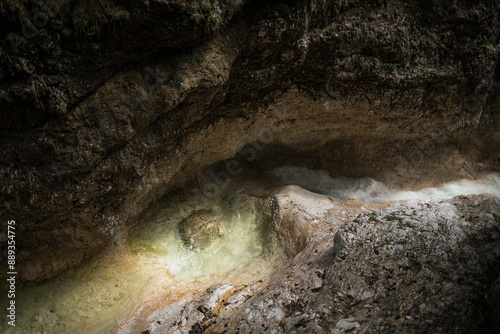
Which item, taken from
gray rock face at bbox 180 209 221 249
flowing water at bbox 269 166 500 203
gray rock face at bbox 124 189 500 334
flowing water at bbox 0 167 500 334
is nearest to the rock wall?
flowing water at bbox 269 166 500 203

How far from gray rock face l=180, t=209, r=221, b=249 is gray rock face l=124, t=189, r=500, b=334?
2.01 meters

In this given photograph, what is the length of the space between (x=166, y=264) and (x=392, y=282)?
13.1 ft

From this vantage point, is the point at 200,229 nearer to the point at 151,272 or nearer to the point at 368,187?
the point at 151,272

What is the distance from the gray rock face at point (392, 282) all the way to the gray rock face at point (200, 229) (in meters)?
2.01

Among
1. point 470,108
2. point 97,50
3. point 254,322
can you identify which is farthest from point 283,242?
point 470,108

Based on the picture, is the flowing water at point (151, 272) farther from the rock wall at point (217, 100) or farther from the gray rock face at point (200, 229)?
the rock wall at point (217, 100)

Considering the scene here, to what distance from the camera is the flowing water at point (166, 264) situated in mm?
4613

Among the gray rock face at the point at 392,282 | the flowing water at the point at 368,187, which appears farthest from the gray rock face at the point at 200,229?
the flowing water at the point at 368,187

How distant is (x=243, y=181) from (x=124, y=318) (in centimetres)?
366

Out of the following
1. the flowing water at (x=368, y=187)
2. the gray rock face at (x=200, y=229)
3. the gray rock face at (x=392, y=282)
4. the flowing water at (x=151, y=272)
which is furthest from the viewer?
the flowing water at (x=368, y=187)

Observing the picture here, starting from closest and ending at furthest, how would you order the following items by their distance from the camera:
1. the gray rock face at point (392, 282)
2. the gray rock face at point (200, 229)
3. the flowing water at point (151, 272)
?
1. the gray rock face at point (392, 282)
2. the flowing water at point (151, 272)
3. the gray rock face at point (200, 229)

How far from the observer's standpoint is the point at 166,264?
543cm

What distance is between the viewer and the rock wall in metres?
3.44

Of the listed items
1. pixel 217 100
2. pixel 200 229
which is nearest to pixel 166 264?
pixel 200 229
